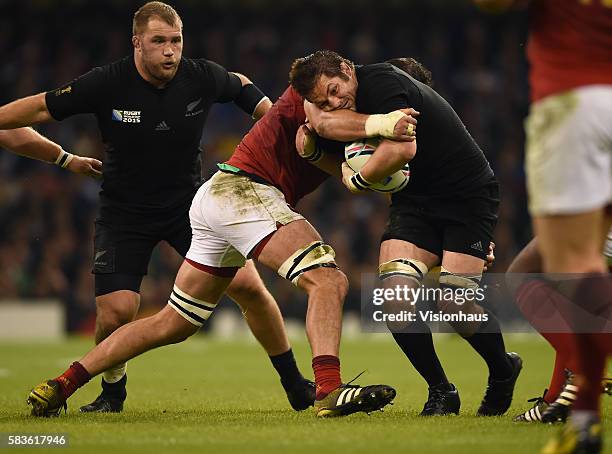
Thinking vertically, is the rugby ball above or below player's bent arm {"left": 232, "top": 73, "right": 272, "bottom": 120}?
below

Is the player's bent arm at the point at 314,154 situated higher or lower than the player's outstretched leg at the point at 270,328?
higher

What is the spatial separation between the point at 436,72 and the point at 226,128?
15.0ft

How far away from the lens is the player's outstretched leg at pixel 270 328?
7.39m

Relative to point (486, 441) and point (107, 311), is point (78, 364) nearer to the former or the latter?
point (107, 311)

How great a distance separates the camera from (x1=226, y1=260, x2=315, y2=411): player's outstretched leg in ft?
24.2

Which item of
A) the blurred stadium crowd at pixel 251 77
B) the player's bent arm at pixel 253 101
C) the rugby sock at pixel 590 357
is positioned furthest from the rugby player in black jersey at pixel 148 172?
the blurred stadium crowd at pixel 251 77

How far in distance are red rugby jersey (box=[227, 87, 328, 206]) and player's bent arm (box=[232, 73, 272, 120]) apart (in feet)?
3.17

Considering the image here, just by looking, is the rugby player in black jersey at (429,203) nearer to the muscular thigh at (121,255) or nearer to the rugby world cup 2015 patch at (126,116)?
the rugby world cup 2015 patch at (126,116)

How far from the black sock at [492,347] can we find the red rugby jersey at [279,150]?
4.69 feet

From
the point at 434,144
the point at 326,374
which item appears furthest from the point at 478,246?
the point at 326,374

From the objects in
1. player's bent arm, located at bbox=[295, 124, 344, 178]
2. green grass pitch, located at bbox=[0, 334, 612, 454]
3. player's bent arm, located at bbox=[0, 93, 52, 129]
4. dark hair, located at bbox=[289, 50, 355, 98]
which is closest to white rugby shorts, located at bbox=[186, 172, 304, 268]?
player's bent arm, located at bbox=[295, 124, 344, 178]

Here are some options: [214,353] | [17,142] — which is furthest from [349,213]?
[17,142]

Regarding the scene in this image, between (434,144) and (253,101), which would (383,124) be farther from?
(253,101)

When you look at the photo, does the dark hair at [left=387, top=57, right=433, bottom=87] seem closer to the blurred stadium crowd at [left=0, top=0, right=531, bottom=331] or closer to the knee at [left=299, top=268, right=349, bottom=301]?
the knee at [left=299, top=268, right=349, bottom=301]
